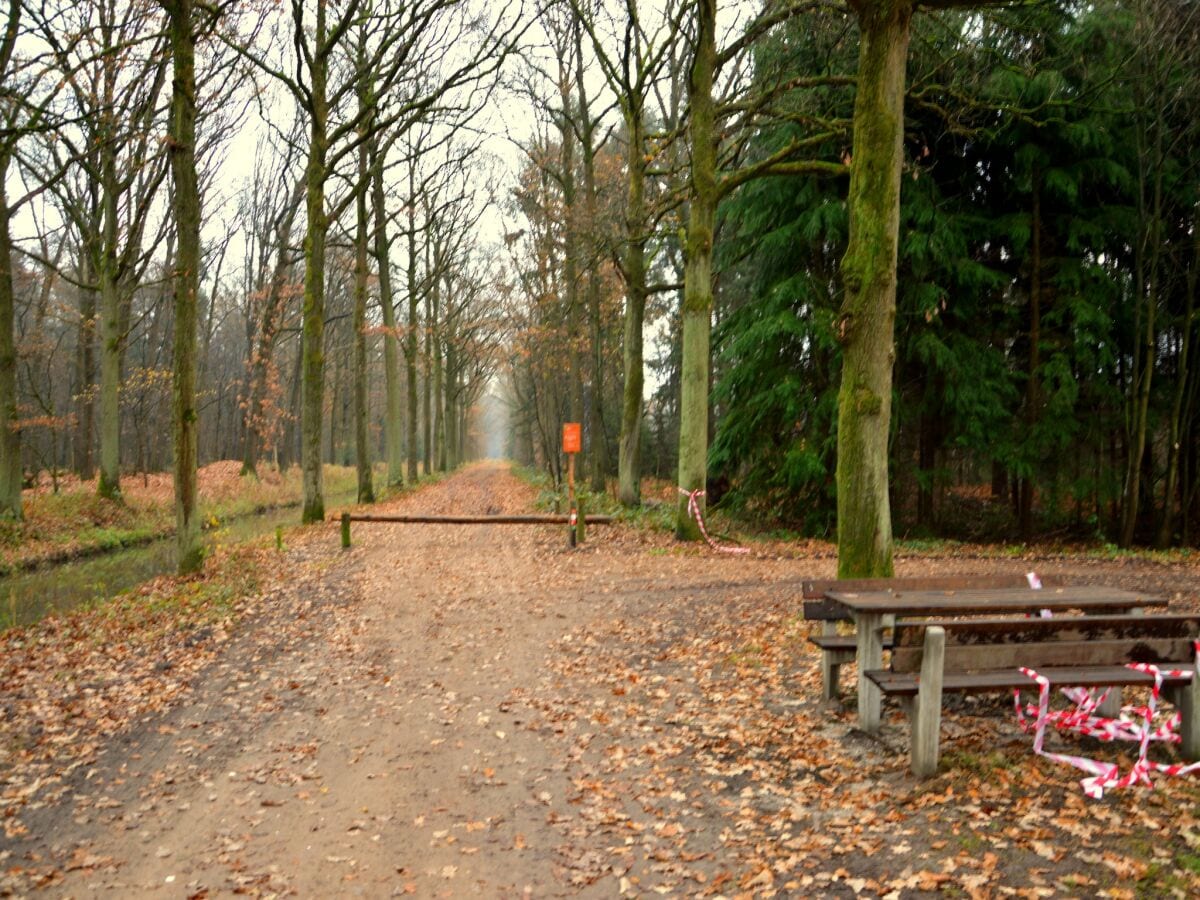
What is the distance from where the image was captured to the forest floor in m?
4.39

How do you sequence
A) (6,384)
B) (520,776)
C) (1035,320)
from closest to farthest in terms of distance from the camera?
(520,776)
(1035,320)
(6,384)

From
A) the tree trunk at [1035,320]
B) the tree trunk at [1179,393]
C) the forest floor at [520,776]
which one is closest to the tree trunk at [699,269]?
the forest floor at [520,776]

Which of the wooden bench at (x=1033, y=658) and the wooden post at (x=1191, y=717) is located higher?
the wooden bench at (x=1033, y=658)

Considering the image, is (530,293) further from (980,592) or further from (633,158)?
(980,592)

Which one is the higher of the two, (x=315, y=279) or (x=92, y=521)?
(x=315, y=279)

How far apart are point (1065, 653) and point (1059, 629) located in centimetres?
14

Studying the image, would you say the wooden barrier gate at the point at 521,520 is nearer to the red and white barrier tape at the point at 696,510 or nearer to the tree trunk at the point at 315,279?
the red and white barrier tape at the point at 696,510

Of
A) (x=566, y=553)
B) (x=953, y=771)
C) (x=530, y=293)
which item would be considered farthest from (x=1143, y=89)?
(x=530, y=293)

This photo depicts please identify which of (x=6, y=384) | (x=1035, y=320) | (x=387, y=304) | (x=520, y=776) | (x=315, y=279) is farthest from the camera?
(x=387, y=304)

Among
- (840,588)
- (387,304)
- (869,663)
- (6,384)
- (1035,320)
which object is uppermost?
(387,304)

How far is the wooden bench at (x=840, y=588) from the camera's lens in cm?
639

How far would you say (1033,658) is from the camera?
516 cm

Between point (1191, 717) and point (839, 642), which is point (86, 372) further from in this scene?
point (1191, 717)

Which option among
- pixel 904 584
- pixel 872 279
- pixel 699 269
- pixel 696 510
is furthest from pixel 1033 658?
pixel 699 269
